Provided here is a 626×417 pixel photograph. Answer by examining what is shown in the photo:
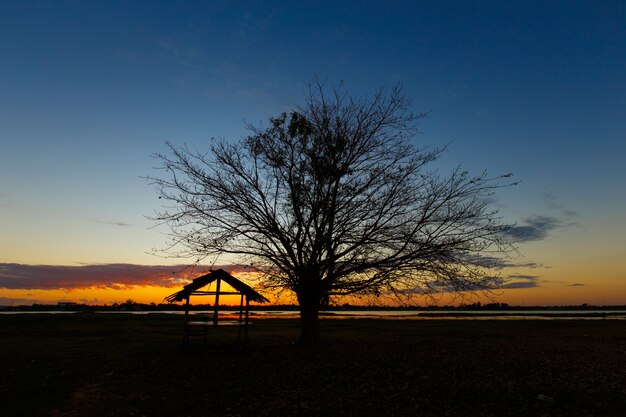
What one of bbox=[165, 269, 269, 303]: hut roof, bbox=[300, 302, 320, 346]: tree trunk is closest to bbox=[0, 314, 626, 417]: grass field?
bbox=[300, 302, 320, 346]: tree trunk

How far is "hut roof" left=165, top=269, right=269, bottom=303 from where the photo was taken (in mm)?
23281

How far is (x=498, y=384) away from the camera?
1336 centimetres

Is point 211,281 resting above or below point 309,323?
above

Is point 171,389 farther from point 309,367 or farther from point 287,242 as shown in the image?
point 287,242

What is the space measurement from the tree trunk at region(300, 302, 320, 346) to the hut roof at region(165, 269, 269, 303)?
107 inches

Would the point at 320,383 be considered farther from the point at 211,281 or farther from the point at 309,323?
the point at 211,281

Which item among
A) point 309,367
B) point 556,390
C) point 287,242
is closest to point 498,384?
point 556,390

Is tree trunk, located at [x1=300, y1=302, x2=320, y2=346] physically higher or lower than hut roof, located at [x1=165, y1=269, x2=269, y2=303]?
lower

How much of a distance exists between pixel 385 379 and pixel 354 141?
482 inches

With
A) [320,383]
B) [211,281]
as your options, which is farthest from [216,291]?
[320,383]

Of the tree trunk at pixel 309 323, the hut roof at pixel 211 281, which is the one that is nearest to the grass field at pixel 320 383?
the tree trunk at pixel 309 323

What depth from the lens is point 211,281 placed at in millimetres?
23531

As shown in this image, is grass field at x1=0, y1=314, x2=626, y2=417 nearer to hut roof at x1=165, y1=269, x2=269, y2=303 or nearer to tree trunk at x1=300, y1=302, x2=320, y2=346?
tree trunk at x1=300, y1=302, x2=320, y2=346

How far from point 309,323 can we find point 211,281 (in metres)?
5.71
